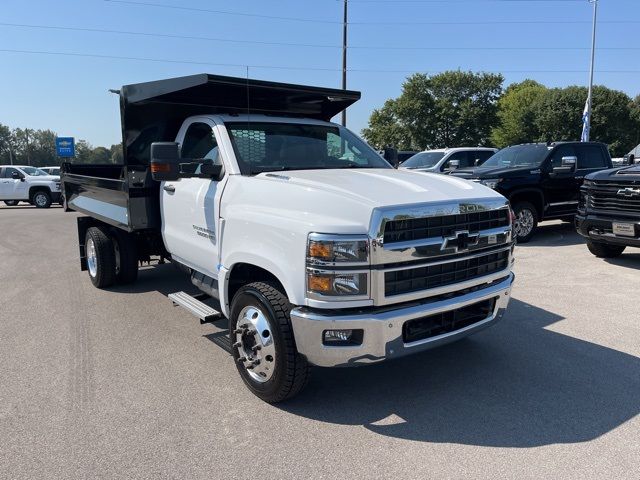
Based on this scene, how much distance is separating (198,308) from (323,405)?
145 cm

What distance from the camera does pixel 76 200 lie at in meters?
7.72

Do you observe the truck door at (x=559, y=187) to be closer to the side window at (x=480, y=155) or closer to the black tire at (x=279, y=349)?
the side window at (x=480, y=155)

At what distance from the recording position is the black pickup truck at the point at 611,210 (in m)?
7.26

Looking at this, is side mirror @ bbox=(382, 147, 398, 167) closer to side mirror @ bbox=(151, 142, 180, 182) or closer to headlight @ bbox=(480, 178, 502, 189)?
side mirror @ bbox=(151, 142, 180, 182)

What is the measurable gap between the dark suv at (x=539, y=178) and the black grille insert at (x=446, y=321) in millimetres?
6695

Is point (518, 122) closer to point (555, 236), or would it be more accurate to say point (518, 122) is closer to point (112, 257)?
point (555, 236)

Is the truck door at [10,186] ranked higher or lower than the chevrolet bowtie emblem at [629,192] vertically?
lower

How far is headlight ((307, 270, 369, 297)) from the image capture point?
3.05 meters

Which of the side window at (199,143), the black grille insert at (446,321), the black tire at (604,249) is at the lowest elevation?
the black tire at (604,249)

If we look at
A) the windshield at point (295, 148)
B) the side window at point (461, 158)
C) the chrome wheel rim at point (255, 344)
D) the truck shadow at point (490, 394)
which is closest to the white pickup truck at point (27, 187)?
the side window at point (461, 158)

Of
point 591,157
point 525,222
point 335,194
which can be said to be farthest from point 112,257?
point 591,157

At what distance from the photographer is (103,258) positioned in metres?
6.62

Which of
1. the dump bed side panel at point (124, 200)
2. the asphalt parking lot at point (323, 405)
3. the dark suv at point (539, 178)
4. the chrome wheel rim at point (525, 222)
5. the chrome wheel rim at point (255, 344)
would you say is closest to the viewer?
the asphalt parking lot at point (323, 405)

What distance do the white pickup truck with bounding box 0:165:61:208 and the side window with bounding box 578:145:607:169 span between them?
20.1 meters
